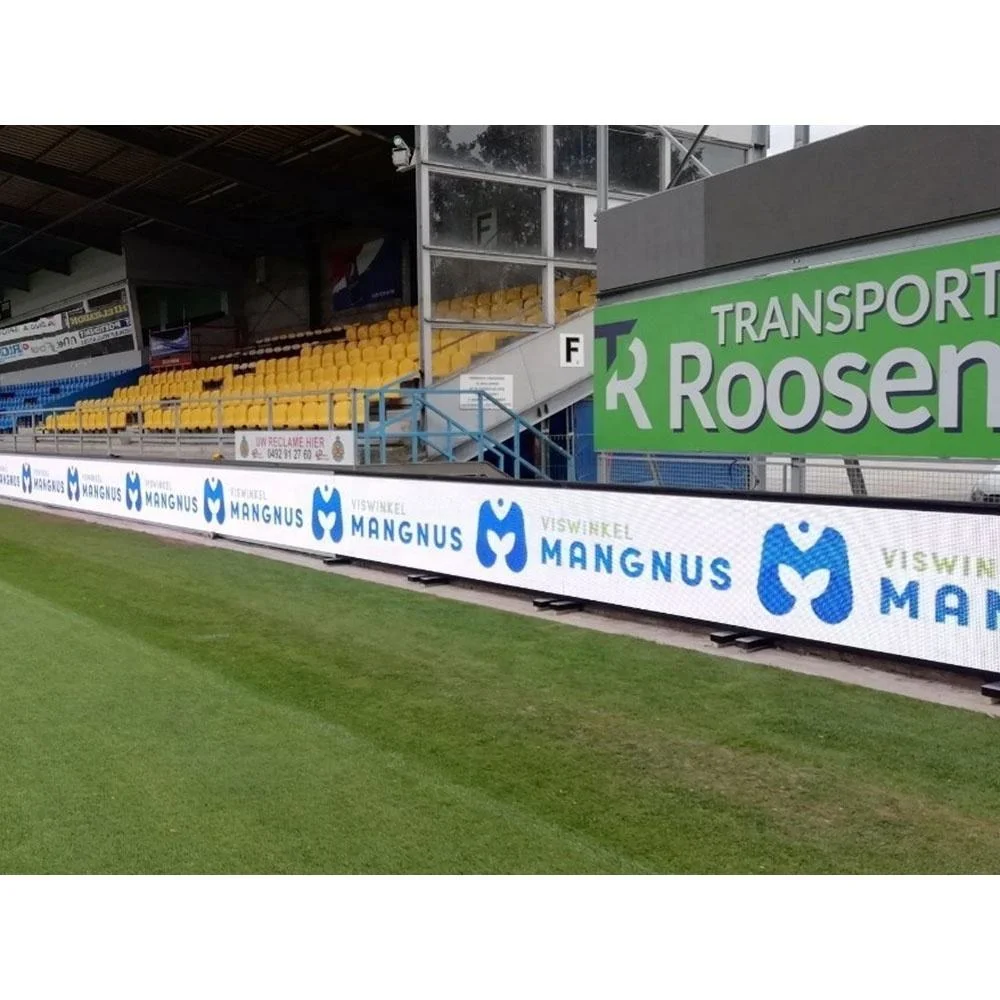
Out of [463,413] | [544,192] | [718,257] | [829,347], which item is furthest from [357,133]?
[829,347]

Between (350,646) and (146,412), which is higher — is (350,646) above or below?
below

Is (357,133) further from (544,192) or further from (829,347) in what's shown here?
(829,347)

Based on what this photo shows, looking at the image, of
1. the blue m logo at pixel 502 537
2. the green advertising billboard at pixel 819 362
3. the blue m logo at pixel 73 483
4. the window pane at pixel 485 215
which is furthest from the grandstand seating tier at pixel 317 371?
→ the blue m logo at pixel 502 537

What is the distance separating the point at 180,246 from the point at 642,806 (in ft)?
107

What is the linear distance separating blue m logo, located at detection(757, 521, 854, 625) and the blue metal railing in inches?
323

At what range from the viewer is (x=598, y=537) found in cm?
872

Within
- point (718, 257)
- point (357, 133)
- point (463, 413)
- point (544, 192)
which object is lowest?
point (463, 413)

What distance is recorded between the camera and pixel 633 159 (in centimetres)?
1797

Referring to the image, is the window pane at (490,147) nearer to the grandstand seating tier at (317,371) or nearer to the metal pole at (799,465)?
the grandstand seating tier at (317,371)

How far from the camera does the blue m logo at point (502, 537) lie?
953cm

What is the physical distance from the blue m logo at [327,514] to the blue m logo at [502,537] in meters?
2.62

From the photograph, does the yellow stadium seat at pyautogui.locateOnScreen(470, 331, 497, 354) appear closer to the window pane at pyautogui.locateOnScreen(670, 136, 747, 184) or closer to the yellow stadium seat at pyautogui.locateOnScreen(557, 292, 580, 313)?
the yellow stadium seat at pyautogui.locateOnScreen(557, 292, 580, 313)

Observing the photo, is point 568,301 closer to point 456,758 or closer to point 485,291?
point 485,291

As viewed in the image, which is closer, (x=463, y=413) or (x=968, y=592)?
(x=968, y=592)
